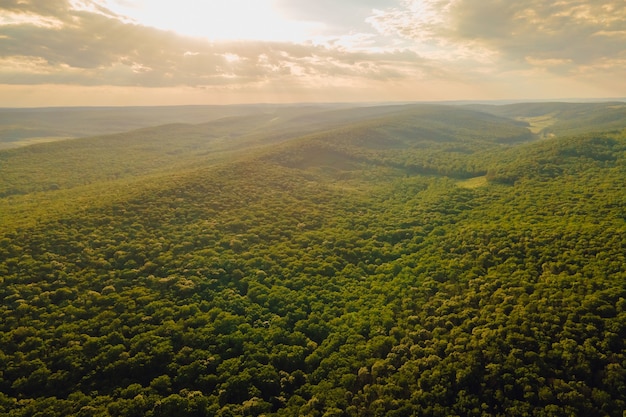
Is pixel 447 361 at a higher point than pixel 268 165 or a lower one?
lower

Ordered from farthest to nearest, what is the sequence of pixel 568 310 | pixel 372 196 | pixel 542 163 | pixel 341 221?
pixel 542 163 → pixel 372 196 → pixel 341 221 → pixel 568 310

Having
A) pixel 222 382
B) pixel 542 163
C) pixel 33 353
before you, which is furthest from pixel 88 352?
pixel 542 163

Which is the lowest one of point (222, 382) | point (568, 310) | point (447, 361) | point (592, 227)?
point (222, 382)

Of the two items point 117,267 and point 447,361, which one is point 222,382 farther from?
point 117,267

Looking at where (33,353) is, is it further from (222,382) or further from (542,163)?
(542,163)

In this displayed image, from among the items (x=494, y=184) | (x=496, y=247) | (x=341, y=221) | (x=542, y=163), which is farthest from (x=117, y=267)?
(x=542, y=163)

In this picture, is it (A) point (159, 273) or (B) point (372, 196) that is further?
(B) point (372, 196)

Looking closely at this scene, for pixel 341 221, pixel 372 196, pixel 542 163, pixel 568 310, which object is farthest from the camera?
pixel 542 163
